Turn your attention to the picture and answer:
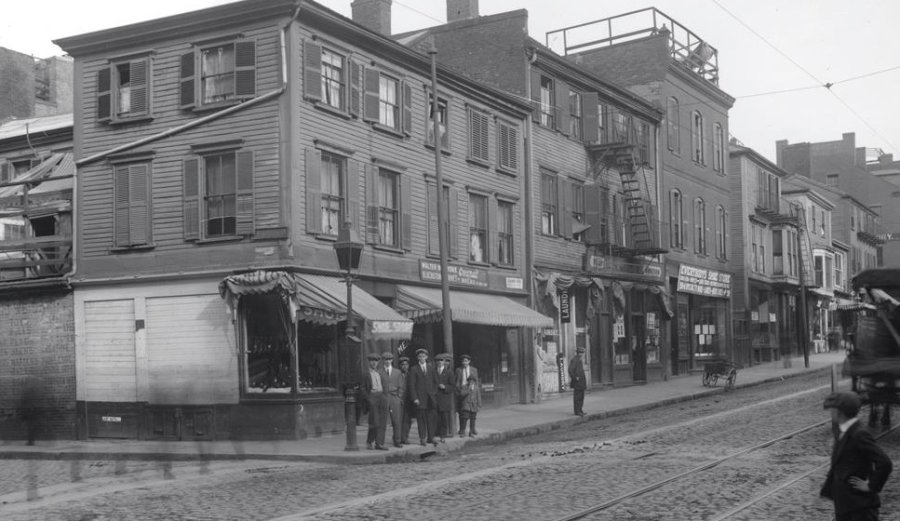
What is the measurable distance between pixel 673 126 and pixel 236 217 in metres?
23.8

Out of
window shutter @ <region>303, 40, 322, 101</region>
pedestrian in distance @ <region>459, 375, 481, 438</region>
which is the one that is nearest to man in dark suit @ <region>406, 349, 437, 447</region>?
pedestrian in distance @ <region>459, 375, 481, 438</region>

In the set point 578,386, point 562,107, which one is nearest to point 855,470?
point 578,386

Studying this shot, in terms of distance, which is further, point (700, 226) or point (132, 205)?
point (700, 226)

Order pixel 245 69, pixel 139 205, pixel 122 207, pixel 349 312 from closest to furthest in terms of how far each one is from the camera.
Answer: pixel 349 312 → pixel 245 69 → pixel 139 205 → pixel 122 207

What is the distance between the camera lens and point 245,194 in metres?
21.7

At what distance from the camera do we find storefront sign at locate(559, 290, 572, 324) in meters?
31.6

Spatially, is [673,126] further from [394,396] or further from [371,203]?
[394,396]

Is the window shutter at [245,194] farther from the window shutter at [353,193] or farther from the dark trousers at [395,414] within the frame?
the dark trousers at [395,414]

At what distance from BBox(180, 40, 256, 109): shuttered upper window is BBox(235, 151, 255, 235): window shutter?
1.33m

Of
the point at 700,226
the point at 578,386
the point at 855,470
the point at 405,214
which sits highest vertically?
the point at 700,226

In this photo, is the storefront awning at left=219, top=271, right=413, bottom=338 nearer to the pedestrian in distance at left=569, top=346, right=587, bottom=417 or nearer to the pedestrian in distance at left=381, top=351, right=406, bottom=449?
the pedestrian in distance at left=381, top=351, right=406, bottom=449

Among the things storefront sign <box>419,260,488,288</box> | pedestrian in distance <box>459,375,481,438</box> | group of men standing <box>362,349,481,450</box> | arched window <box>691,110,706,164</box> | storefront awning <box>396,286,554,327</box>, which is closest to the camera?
group of men standing <box>362,349,481,450</box>

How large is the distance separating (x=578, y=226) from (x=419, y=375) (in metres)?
14.9

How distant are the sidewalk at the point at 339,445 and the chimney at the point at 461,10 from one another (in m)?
13.4
